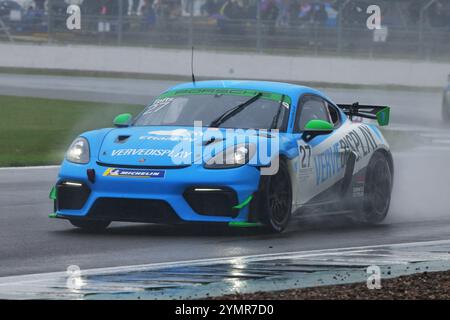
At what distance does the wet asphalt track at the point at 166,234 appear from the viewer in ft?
32.4

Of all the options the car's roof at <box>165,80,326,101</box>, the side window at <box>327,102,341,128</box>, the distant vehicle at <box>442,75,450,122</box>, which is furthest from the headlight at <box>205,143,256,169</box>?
the distant vehicle at <box>442,75,450,122</box>

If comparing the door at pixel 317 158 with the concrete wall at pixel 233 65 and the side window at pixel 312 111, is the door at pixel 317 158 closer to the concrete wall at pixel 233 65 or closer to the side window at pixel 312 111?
the side window at pixel 312 111

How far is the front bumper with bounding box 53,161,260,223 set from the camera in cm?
1091

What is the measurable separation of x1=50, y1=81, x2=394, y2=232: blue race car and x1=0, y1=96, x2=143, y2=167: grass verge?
648cm

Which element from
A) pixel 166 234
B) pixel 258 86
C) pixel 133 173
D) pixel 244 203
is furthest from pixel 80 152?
pixel 258 86

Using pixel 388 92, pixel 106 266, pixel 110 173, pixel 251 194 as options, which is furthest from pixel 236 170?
pixel 388 92

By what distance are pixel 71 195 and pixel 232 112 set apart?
5.40 feet

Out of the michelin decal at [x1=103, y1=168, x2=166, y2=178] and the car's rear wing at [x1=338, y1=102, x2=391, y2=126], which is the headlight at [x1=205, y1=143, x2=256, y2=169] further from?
the car's rear wing at [x1=338, y1=102, x2=391, y2=126]

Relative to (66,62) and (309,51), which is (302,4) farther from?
(66,62)

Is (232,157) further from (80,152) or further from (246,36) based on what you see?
(246,36)

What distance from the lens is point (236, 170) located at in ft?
36.0

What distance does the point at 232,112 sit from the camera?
11.9m

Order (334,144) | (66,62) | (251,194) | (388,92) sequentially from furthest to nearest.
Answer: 1. (66,62)
2. (388,92)
3. (334,144)
4. (251,194)
